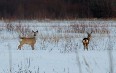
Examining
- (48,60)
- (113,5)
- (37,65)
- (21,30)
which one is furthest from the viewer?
(113,5)

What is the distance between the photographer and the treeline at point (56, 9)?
32.4 m

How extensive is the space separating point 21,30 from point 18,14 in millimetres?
16327

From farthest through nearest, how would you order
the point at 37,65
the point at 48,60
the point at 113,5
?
the point at 113,5, the point at 48,60, the point at 37,65

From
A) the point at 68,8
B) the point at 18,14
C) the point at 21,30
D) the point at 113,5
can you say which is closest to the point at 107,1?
the point at 113,5

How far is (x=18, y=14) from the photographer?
32031 millimetres

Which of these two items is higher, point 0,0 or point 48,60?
point 0,0

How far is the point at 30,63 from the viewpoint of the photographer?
697cm

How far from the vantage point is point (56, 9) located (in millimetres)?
33406

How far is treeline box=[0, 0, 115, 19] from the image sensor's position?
106 feet

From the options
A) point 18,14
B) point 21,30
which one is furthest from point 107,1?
point 21,30

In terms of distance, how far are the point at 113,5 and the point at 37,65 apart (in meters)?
28.4

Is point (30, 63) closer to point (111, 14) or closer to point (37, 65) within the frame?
point (37, 65)

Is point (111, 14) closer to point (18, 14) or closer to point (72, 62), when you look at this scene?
point (18, 14)

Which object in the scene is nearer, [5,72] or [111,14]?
[5,72]
